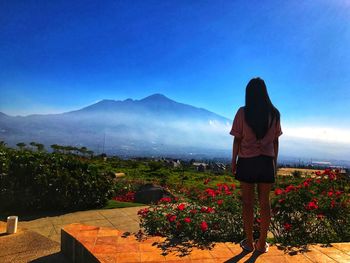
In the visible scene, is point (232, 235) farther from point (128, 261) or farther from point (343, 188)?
point (343, 188)

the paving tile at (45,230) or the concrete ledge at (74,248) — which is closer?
the concrete ledge at (74,248)

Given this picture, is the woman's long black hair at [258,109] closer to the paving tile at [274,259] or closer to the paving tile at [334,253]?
the paving tile at [274,259]

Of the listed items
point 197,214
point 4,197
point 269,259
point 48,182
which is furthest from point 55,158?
point 269,259

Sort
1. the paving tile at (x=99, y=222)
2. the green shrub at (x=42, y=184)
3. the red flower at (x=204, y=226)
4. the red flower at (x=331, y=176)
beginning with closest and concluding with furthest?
the red flower at (x=204, y=226)
the red flower at (x=331, y=176)
the paving tile at (x=99, y=222)
the green shrub at (x=42, y=184)

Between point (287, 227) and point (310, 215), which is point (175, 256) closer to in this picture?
point (287, 227)

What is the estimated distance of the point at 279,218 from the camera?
16.3 ft

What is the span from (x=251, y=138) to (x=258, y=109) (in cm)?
30

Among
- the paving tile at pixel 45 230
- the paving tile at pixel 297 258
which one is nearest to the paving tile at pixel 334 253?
the paving tile at pixel 297 258

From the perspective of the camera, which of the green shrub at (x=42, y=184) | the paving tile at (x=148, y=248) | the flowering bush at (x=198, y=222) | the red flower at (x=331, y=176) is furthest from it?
the green shrub at (x=42, y=184)

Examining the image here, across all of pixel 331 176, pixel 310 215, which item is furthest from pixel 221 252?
pixel 331 176

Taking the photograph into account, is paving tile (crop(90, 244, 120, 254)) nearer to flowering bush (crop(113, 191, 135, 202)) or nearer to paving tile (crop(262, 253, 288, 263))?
paving tile (crop(262, 253, 288, 263))

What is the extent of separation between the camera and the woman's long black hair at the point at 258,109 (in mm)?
3395

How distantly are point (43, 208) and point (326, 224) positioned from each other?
5448mm

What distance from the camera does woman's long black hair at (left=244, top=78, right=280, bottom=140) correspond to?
134 inches
